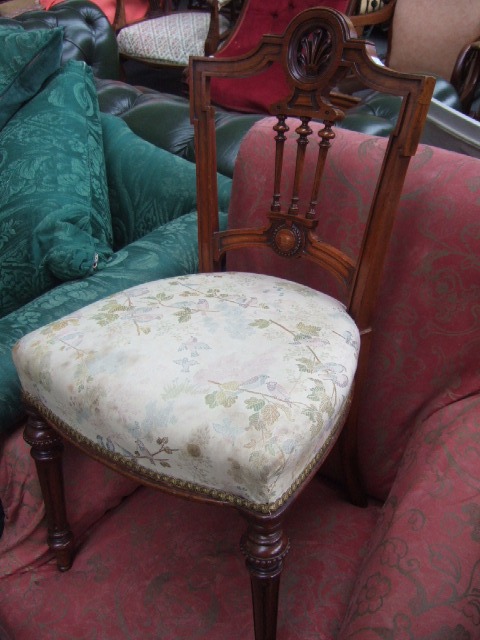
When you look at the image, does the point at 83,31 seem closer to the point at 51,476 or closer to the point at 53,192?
the point at 53,192

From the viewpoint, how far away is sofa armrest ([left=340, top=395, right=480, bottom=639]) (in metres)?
0.55

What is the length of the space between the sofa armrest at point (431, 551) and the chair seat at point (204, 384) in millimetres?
126

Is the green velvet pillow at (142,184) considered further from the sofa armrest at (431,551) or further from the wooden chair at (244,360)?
the sofa armrest at (431,551)

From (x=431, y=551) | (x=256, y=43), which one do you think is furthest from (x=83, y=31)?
(x=431, y=551)

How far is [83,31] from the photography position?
181cm

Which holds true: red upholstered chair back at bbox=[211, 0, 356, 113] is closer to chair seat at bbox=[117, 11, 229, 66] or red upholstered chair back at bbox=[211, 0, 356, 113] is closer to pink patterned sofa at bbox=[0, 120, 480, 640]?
chair seat at bbox=[117, 11, 229, 66]

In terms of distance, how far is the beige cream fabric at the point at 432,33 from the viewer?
2199mm

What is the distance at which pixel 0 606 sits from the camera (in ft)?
2.62

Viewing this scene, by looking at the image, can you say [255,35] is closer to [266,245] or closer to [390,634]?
[266,245]

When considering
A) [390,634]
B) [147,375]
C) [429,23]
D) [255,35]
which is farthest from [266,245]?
[429,23]

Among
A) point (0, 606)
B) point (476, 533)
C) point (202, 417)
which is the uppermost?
point (202, 417)

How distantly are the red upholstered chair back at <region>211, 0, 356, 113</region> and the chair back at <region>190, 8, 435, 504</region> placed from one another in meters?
0.75

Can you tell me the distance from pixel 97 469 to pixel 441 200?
65 centimetres

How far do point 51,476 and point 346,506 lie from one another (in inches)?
19.2
